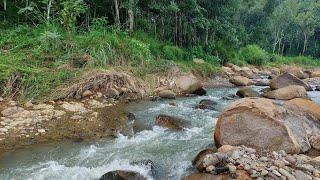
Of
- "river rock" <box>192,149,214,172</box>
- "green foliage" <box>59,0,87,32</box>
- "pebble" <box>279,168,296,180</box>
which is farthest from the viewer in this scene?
"green foliage" <box>59,0,87,32</box>

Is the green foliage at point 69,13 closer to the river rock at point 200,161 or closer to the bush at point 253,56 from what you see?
the river rock at point 200,161

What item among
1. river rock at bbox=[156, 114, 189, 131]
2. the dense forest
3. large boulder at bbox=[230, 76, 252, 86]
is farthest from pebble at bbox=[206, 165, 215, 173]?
large boulder at bbox=[230, 76, 252, 86]

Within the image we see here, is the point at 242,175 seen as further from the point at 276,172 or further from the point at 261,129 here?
the point at 261,129

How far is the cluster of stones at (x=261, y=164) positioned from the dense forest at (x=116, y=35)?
20.3 ft

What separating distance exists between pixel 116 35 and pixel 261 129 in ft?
26.9

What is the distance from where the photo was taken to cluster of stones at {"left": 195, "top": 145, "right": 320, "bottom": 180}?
4824mm

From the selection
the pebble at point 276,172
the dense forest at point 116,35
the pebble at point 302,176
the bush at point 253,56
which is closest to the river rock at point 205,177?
the pebble at point 276,172

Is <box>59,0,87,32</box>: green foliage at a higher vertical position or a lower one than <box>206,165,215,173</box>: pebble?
higher

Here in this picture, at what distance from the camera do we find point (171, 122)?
8180mm

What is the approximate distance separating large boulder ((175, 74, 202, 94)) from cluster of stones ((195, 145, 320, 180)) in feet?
22.5

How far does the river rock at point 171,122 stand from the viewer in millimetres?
7956

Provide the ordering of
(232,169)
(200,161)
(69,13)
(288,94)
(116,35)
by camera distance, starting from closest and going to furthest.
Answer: (232,169), (200,161), (288,94), (69,13), (116,35)

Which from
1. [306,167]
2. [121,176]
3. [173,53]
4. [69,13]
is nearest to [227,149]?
[306,167]

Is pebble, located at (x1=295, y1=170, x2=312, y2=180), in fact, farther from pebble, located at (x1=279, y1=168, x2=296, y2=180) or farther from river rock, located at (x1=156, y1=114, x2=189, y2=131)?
river rock, located at (x1=156, y1=114, x2=189, y2=131)
